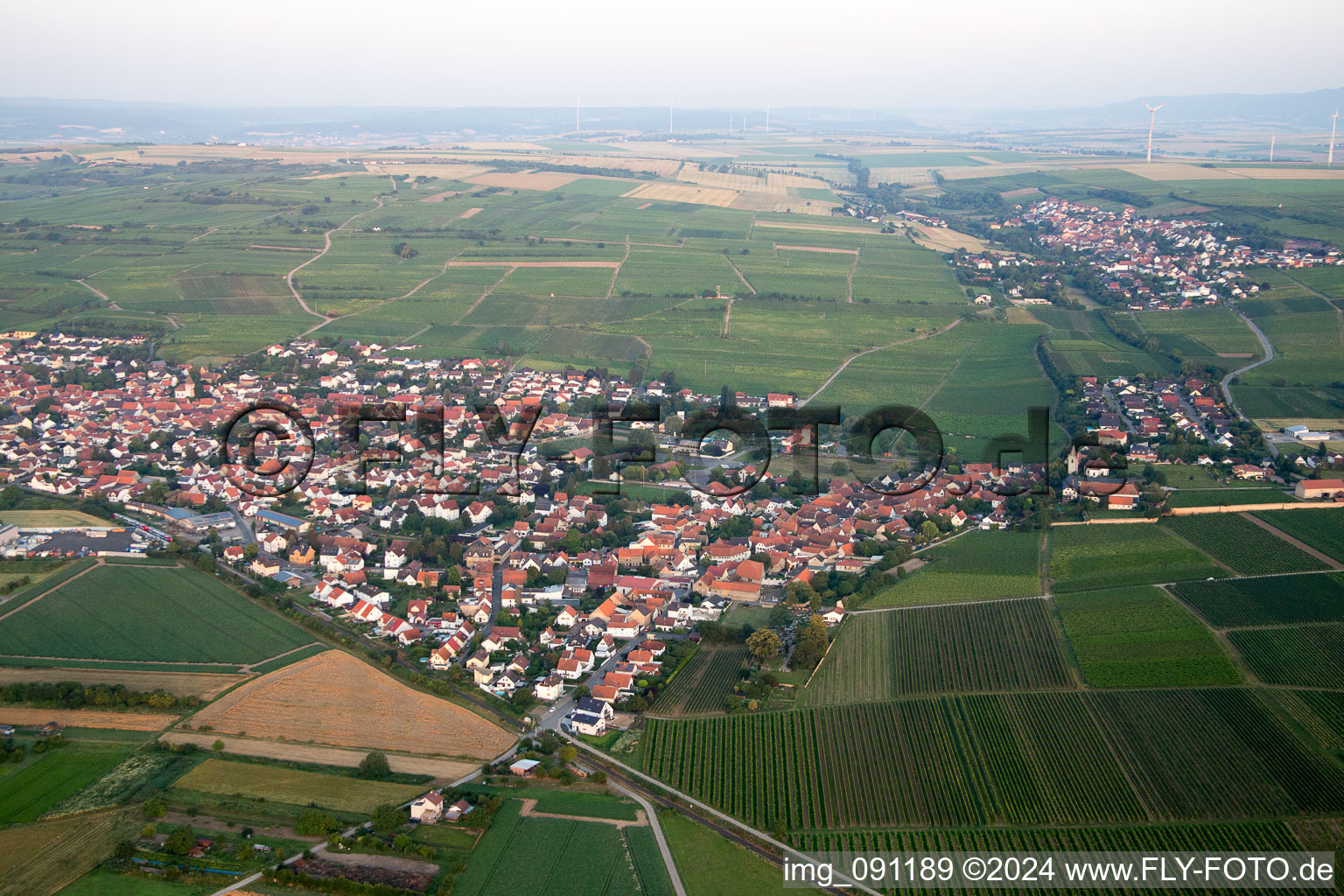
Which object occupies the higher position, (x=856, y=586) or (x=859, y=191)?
(x=859, y=191)

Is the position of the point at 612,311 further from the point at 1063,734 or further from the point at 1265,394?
the point at 1063,734

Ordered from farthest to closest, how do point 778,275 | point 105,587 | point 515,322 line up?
1. point 778,275
2. point 515,322
3. point 105,587

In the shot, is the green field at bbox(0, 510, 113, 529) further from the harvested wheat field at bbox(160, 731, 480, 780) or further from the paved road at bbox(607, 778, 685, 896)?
the paved road at bbox(607, 778, 685, 896)

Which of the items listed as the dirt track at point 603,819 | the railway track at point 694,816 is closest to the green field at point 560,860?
the dirt track at point 603,819

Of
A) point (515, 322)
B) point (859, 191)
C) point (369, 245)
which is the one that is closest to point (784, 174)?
point (859, 191)

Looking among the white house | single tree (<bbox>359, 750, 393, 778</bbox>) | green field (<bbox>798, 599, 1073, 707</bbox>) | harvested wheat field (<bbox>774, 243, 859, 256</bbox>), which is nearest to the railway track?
the white house

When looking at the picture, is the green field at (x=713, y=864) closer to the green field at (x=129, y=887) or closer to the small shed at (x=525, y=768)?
the small shed at (x=525, y=768)
